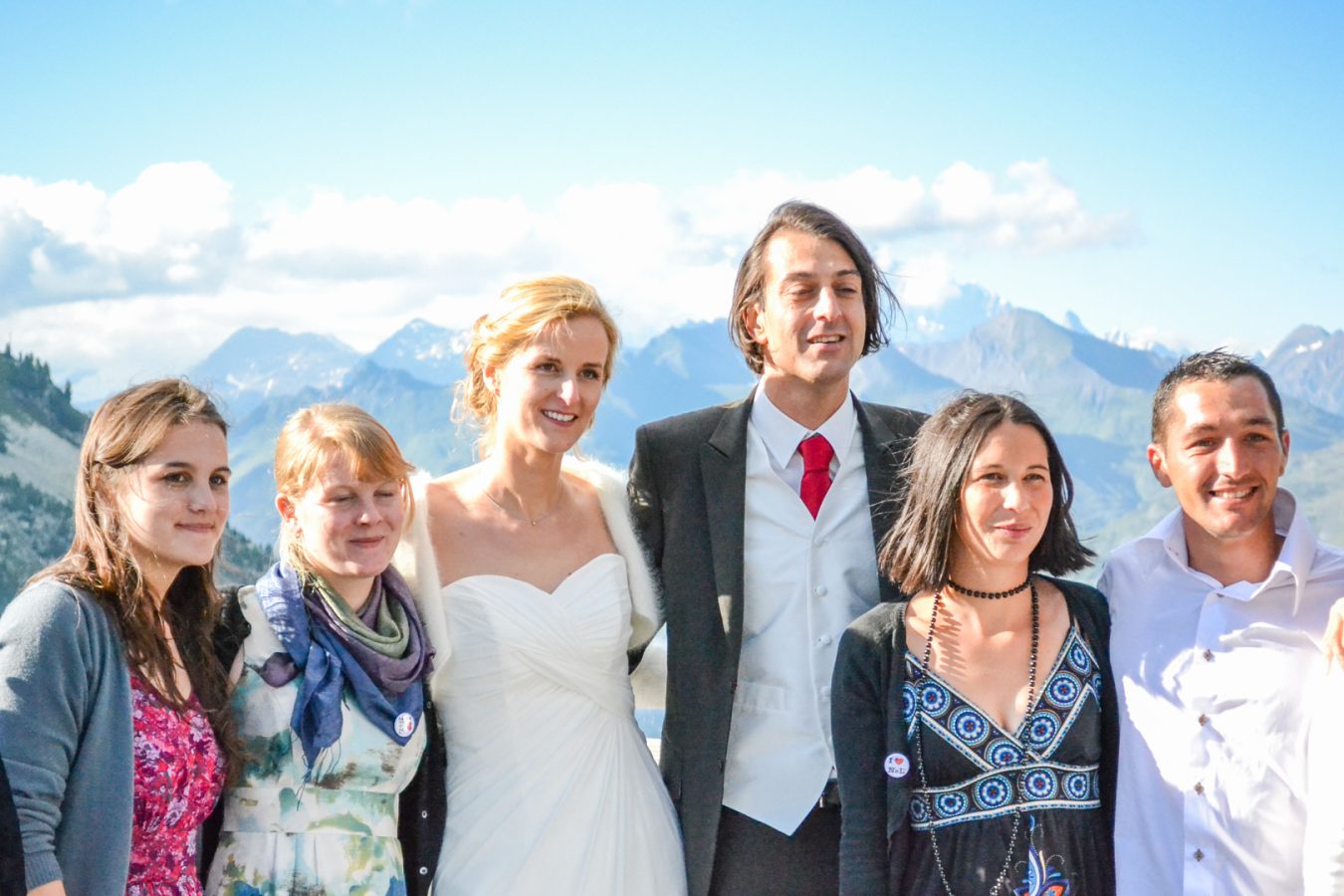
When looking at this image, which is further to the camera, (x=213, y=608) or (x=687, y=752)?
(x=687, y=752)

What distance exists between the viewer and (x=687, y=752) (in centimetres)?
412

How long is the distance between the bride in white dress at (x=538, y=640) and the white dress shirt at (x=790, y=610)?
41 centimetres

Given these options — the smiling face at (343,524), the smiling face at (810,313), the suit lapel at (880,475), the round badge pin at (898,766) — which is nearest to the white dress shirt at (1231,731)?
the round badge pin at (898,766)

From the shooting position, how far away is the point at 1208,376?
3.56m

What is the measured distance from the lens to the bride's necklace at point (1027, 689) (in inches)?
132

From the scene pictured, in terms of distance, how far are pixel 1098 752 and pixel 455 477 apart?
8.05 feet

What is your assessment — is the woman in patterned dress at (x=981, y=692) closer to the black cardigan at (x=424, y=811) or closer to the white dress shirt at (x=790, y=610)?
the white dress shirt at (x=790, y=610)

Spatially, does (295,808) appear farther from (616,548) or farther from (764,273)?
(764,273)

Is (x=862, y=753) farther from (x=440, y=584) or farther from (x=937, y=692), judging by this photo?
(x=440, y=584)

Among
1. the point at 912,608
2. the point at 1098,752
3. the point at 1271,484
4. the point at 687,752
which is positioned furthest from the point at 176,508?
the point at 1271,484

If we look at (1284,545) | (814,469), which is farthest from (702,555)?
(1284,545)

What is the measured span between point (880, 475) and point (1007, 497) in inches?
30.3

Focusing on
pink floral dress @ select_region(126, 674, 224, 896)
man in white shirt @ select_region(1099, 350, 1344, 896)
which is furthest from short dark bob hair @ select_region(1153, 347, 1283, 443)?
pink floral dress @ select_region(126, 674, 224, 896)

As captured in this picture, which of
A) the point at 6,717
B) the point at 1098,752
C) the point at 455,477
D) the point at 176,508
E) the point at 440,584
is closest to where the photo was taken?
the point at 6,717
